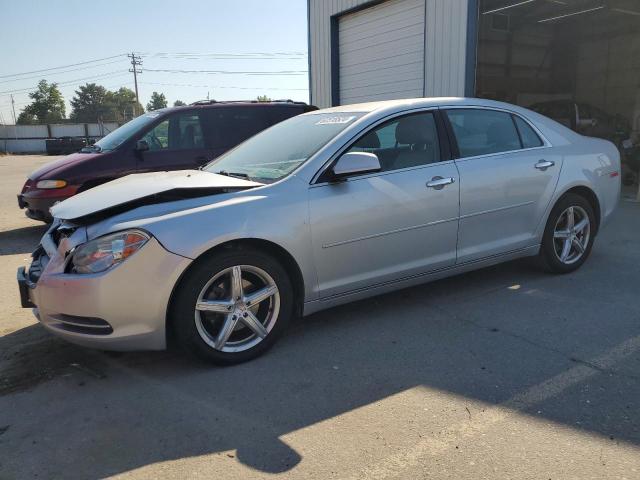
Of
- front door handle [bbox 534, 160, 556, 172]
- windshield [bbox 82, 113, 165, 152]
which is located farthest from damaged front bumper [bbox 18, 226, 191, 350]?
windshield [bbox 82, 113, 165, 152]

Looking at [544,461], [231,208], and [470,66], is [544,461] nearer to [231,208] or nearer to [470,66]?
→ [231,208]

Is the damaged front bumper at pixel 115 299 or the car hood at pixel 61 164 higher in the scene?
the car hood at pixel 61 164

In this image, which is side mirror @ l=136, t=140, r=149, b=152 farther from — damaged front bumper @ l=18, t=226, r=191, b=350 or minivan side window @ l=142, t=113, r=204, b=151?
damaged front bumper @ l=18, t=226, r=191, b=350

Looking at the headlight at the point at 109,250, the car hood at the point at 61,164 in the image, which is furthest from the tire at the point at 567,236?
the car hood at the point at 61,164

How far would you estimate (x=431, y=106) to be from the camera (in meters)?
4.20

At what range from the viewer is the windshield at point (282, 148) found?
376 centimetres

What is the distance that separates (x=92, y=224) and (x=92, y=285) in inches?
17.6

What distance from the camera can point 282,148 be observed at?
408 cm

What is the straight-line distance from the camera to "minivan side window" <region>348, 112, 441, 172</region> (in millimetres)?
3934

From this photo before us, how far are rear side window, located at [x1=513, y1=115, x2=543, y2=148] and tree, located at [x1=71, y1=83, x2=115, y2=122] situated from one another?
126m

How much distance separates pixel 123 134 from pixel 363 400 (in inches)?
233

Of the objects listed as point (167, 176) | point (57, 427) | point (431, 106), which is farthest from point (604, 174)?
point (57, 427)

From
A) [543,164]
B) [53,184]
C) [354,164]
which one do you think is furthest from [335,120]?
[53,184]

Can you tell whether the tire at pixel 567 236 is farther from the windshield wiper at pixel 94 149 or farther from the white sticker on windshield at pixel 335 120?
the windshield wiper at pixel 94 149
